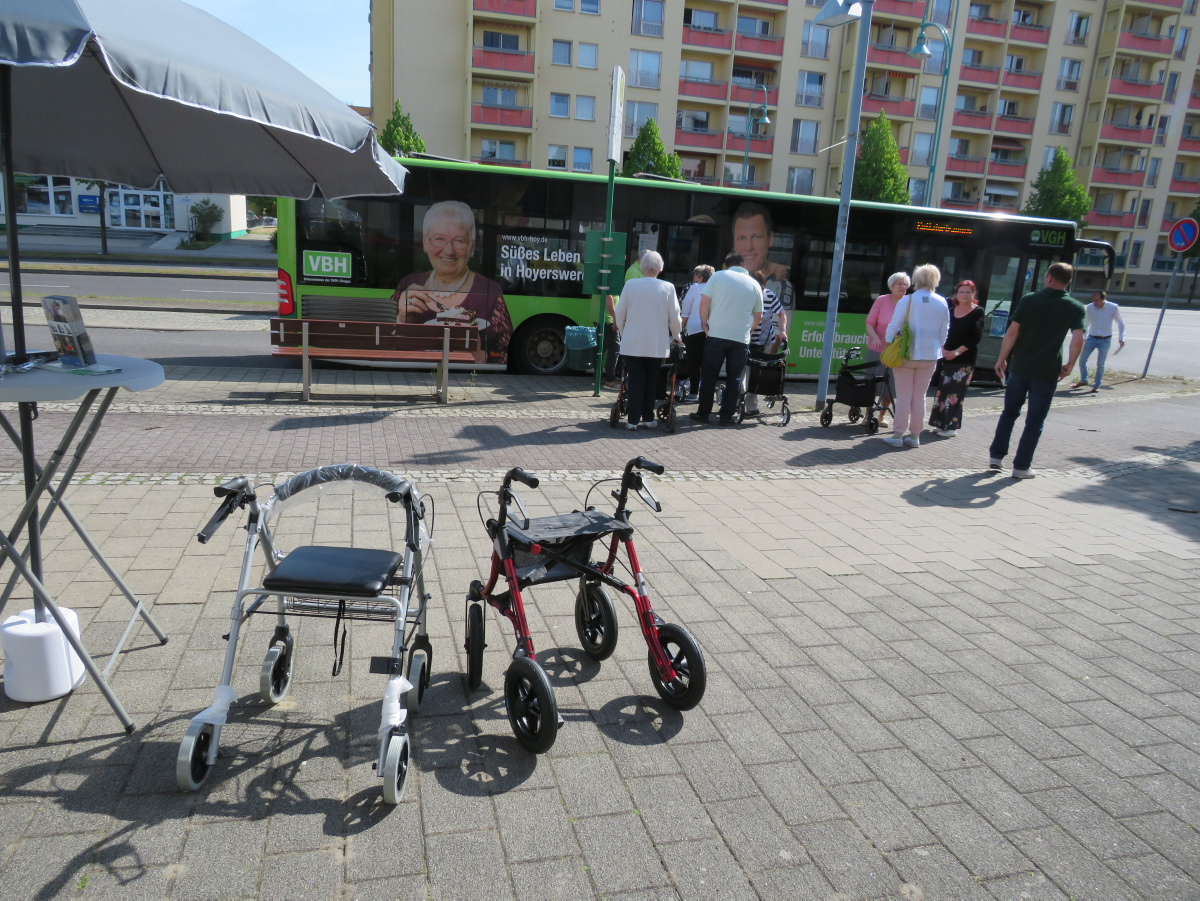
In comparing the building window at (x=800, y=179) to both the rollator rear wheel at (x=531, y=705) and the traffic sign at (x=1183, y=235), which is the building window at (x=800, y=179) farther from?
the rollator rear wheel at (x=531, y=705)

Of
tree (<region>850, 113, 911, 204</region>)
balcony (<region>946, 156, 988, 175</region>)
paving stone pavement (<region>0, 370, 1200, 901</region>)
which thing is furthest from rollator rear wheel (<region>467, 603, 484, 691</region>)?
balcony (<region>946, 156, 988, 175</region>)

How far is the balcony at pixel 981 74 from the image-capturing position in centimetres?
5491

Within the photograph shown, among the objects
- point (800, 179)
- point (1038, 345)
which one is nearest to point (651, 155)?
point (800, 179)

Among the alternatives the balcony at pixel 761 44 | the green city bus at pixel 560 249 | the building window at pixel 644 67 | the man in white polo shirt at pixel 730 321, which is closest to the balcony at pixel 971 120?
the balcony at pixel 761 44

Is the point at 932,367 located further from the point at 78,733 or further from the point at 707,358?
the point at 78,733

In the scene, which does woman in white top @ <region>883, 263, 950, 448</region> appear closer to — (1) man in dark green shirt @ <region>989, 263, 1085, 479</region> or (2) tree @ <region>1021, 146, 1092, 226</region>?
(1) man in dark green shirt @ <region>989, 263, 1085, 479</region>

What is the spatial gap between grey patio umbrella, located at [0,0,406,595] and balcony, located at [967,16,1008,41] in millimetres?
61781

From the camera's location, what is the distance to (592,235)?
10297 millimetres

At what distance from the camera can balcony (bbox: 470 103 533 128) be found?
47.5 meters

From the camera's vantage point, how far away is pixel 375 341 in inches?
394

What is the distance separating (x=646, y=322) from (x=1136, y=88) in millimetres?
65764

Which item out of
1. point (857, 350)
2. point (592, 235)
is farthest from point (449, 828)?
point (857, 350)

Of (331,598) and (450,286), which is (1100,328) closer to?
(450,286)

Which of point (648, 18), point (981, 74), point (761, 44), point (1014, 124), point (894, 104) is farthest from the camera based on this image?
point (1014, 124)
